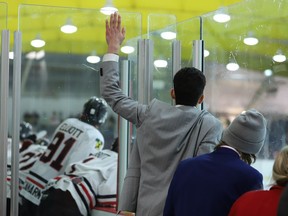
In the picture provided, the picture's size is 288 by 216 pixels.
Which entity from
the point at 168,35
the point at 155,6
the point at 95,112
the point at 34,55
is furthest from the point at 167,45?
the point at 155,6

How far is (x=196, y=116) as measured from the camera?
2.77 m

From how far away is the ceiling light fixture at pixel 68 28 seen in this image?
4148mm

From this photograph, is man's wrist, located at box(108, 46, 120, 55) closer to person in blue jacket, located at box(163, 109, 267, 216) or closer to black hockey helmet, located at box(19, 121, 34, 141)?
person in blue jacket, located at box(163, 109, 267, 216)

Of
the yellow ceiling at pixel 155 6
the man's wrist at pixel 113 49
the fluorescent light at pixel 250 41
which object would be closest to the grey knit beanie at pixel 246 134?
the fluorescent light at pixel 250 41

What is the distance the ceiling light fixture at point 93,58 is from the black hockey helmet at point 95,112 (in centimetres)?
98

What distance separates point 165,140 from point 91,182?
2.09m

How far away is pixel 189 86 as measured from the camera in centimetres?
280

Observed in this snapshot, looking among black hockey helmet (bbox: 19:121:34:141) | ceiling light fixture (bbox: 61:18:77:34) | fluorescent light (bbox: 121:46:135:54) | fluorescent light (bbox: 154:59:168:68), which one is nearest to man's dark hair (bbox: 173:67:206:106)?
fluorescent light (bbox: 154:59:168:68)

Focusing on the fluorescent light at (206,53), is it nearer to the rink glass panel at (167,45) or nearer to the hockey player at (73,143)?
the rink glass panel at (167,45)

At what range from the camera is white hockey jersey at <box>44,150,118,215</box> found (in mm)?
4691

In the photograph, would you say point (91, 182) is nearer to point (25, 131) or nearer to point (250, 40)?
point (250, 40)

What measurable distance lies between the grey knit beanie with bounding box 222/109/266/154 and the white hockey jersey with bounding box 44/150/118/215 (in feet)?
8.17

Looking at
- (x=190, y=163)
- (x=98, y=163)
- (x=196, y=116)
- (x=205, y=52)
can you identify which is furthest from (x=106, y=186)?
(x=190, y=163)

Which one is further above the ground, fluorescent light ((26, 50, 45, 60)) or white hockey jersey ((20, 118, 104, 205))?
fluorescent light ((26, 50, 45, 60))
